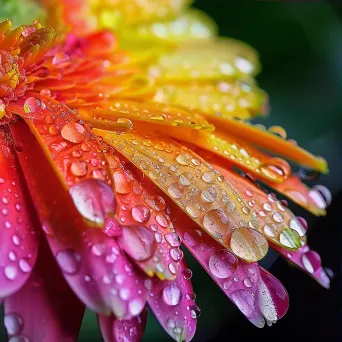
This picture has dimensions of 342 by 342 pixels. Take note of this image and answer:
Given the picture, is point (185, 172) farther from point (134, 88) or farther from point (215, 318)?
point (215, 318)

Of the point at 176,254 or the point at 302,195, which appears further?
the point at 302,195

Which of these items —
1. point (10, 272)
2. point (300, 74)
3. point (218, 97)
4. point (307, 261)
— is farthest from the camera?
point (300, 74)

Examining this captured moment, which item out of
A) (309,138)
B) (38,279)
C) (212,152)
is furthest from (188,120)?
(309,138)

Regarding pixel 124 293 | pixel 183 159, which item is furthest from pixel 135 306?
pixel 183 159

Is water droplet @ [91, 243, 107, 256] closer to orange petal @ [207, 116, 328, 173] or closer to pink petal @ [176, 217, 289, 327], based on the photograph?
pink petal @ [176, 217, 289, 327]

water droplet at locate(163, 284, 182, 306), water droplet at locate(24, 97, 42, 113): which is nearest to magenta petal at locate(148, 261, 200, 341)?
water droplet at locate(163, 284, 182, 306)

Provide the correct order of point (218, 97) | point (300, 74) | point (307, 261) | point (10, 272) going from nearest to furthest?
point (10, 272), point (307, 261), point (218, 97), point (300, 74)

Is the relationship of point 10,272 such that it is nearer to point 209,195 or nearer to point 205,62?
point 209,195
